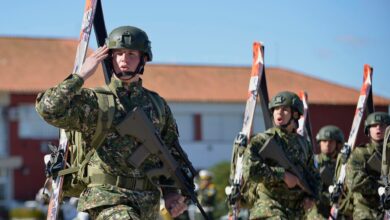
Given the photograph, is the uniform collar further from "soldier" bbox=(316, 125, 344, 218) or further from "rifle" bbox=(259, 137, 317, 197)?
"soldier" bbox=(316, 125, 344, 218)

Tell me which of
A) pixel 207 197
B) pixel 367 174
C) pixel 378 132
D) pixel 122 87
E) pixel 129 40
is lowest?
pixel 207 197

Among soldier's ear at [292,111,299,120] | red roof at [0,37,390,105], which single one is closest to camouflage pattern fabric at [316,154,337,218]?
soldier's ear at [292,111,299,120]

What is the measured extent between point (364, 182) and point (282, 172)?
239 centimetres

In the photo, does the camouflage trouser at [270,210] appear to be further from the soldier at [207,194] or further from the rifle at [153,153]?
the soldier at [207,194]

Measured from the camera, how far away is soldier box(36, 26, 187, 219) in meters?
7.77

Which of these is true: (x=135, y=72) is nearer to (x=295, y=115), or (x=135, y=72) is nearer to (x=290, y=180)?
(x=290, y=180)

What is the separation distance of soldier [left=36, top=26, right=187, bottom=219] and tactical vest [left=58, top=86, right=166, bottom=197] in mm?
34

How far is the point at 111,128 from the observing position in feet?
26.7

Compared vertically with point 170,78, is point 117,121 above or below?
above

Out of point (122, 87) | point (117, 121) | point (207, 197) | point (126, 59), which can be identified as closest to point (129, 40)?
point (126, 59)

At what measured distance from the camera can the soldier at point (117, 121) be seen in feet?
25.5

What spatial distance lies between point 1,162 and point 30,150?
222 cm

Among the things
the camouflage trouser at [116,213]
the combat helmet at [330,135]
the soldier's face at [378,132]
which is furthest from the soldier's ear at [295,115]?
the camouflage trouser at [116,213]

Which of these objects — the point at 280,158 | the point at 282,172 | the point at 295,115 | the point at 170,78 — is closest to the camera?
the point at 282,172
